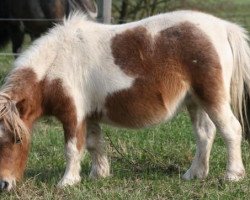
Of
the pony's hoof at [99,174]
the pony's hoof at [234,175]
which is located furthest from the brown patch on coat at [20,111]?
the pony's hoof at [234,175]

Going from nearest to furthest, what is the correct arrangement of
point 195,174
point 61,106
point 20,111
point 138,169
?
point 20,111
point 61,106
point 195,174
point 138,169

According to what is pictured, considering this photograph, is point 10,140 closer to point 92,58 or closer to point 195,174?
point 92,58

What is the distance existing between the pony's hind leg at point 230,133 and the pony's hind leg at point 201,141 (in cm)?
28

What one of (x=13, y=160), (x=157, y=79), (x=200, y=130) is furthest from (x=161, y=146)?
(x=13, y=160)

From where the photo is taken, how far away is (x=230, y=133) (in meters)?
5.52

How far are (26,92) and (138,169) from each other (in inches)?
52.9

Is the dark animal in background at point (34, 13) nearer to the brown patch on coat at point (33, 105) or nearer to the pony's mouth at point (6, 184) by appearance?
the brown patch on coat at point (33, 105)

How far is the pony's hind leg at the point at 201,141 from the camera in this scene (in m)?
5.78

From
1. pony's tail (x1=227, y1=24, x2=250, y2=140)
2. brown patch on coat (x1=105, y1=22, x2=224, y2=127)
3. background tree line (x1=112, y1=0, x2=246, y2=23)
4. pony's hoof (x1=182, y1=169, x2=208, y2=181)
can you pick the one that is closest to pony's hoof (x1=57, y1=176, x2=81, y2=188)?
brown patch on coat (x1=105, y1=22, x2=224, y2=127)

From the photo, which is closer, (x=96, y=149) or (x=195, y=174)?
(x=195, y=174)

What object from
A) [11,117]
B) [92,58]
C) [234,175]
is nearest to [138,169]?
[234,175]

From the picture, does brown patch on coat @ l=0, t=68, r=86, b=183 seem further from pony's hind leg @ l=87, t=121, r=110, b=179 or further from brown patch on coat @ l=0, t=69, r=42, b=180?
pony's hind leg @ l=87, t=121, r=110, b=179

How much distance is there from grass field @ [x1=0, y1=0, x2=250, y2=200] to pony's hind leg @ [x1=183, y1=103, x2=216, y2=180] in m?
0.11

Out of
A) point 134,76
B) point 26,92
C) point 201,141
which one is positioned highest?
point 134,76
